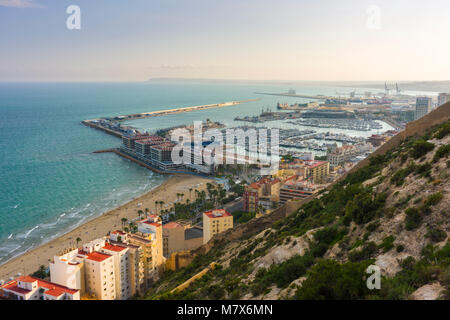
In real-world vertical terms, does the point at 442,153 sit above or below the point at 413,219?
above

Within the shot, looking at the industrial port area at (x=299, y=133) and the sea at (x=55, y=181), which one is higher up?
the industrial port area at (x=299, y=133)

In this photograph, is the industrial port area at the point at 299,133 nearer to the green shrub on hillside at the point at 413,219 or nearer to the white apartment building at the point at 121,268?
the white apartment building at the point at 121,268

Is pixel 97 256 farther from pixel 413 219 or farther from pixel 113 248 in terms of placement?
pixel 413 219

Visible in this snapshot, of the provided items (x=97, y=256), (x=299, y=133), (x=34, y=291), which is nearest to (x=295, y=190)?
(x=97, y=256)

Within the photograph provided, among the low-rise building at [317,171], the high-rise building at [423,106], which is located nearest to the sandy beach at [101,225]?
the low-rise building at [317,171]
